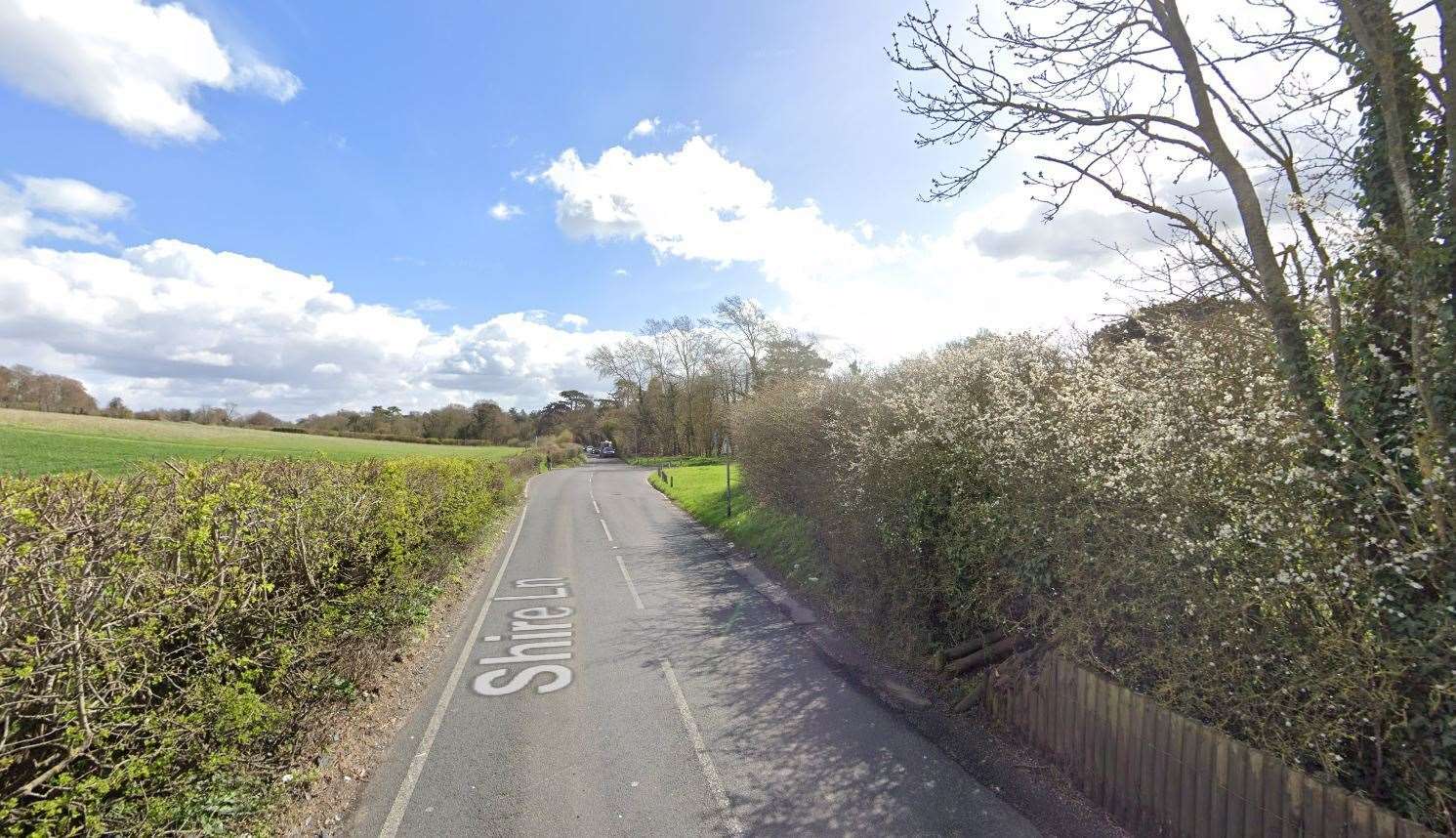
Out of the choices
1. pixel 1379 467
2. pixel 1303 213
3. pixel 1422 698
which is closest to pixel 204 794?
pixel 1422 698

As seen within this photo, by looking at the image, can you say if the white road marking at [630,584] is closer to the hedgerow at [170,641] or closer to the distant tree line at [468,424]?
the hedgerow at [170,641]

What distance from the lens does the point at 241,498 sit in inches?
215

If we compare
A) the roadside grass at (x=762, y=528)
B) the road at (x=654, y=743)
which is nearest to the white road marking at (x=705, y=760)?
the road at (x=654, y=743)

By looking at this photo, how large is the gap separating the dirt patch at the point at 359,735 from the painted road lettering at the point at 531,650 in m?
0.76

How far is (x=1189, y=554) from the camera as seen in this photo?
4.17 m

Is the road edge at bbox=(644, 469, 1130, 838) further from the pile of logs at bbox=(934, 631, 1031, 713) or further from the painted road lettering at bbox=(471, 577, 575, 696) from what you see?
the painted road lettering at bbox=(471, 577, 575, 696)

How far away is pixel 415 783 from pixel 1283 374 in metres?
7.44

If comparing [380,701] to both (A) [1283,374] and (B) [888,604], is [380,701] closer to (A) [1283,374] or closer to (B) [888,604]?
(B) [888,604]

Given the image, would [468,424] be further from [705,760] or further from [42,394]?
[705,760]

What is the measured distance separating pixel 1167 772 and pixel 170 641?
6.51 m

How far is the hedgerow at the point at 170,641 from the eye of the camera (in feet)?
9.96

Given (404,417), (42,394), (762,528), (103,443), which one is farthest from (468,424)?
(762,528)

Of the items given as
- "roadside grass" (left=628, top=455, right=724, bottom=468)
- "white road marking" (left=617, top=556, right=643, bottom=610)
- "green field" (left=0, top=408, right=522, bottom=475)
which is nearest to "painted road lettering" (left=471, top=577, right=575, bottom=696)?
"white road marking" (left=617, top=556, right=643, bottom=610)

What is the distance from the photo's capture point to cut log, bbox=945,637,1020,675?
642 cm
